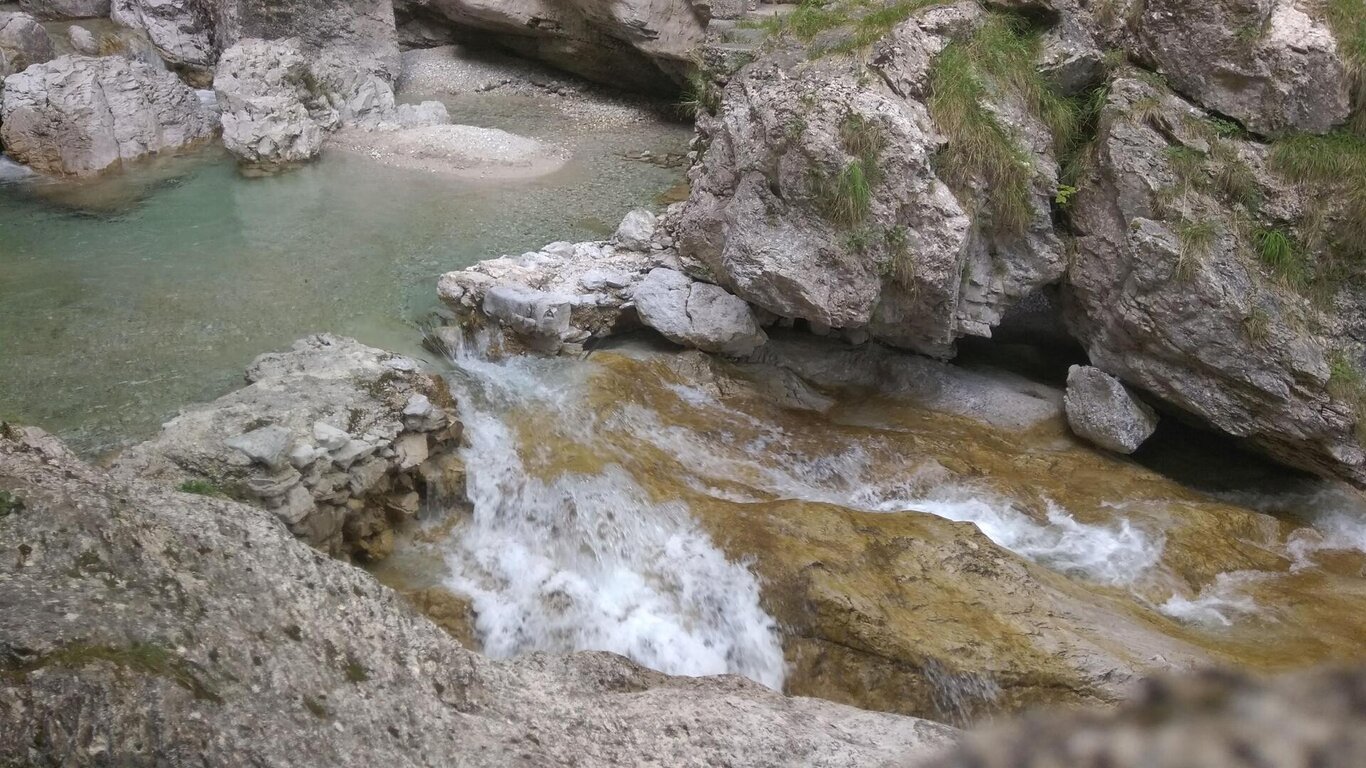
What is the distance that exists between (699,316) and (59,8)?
15092mm

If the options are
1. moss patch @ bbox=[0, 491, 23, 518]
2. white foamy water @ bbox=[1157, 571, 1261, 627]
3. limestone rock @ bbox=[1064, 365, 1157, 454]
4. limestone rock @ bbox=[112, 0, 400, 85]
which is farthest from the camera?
limestone rock @ bbox=[112, 0, 400, 85]

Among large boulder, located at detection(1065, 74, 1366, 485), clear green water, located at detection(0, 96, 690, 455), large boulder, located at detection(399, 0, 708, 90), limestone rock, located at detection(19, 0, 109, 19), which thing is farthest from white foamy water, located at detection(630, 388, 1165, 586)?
limestone rock, located at detection(19, 0, 109, 19)

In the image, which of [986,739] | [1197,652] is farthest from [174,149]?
[986,739]

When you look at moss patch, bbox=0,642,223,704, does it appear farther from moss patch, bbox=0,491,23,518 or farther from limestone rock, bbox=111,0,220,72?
limestone rock, bbox=111,0,220,72

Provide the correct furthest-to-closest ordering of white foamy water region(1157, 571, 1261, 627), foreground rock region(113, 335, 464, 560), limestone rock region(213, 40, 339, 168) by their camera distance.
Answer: limestone rock region(213, 40, 339, 168)
white foamy water region(1157, 571, 1261, 627)
foreground rock region(113, 335, 464, 560)

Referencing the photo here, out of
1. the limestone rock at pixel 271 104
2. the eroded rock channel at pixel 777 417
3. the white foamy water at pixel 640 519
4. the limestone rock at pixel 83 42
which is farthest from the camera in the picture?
the limestone rock at pixel 83 42

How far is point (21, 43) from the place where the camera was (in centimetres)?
1370

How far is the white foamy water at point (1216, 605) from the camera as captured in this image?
5918 mm

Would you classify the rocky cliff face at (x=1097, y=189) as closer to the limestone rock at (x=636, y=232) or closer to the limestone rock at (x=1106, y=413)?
the limestone rock at (x=1106, y=413)

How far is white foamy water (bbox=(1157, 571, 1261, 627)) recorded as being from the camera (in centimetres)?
592

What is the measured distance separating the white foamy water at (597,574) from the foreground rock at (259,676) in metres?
1.72

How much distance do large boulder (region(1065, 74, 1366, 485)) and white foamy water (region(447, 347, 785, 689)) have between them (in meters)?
4.41

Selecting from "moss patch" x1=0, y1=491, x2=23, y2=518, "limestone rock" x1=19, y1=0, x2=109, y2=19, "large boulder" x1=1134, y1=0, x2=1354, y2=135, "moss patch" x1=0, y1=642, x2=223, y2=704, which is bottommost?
"limestone rock" x1=19, y1=0, x2=109, y2=19

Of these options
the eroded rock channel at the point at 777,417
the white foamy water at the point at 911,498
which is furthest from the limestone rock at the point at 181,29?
the white foamy water at the point at 911,498
